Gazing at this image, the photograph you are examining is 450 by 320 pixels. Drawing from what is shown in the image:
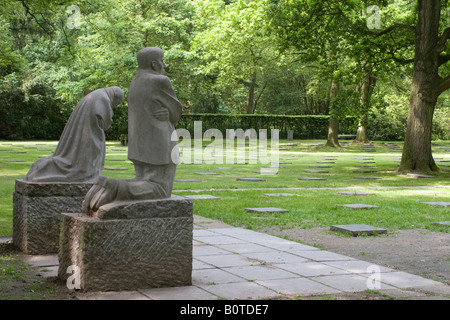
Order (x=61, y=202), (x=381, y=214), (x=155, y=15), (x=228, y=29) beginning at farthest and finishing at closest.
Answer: (x=155, y=15) → (x=228, y=29) → (x=381, y=214) → (x=61, y=202)

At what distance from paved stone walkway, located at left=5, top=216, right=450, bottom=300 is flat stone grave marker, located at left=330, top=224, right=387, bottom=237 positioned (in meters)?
1.17

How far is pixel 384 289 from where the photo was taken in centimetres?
498

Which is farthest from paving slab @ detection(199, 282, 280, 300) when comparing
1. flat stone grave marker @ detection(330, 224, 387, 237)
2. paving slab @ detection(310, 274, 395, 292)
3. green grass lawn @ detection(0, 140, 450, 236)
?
green grass lawn @ detection(0, 140, 450, 236)

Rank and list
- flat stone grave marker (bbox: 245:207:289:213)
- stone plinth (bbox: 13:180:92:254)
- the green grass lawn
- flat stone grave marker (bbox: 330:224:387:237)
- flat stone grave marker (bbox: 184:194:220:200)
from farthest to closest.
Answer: flat stone grave marker (bbox: 184:194:220:200) → flat stone grave marker (bbox: 245:207:289:213) → the green grass lawn → flat stone grave marker (bbox: 330:224:387:237) → stone plinth (bbox: 13:180:92:254)

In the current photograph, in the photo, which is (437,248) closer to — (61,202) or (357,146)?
(61,202)

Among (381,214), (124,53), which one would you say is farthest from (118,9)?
(381,214)

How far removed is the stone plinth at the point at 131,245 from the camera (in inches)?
186

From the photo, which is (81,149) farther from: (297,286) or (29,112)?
(29,112)

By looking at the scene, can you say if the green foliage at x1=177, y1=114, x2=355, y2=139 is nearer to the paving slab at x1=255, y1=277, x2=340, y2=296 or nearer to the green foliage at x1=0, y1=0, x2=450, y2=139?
the green foliage at x1=0, y1=0, x2=450, y2=139

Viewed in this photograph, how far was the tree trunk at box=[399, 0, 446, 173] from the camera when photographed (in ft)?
55.7

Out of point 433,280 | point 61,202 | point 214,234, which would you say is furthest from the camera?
point 214,234

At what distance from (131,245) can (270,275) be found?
55.1 inches

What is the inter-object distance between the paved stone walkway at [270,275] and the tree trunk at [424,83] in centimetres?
1145

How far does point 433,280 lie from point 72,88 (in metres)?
30.0
